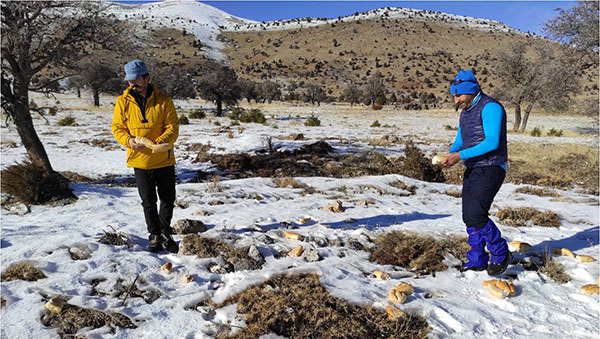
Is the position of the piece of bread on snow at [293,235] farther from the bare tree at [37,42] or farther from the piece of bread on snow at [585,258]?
the bare tree at [37,42]

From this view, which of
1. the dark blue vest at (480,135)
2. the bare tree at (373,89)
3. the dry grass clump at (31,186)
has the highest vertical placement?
the bare tree at (373,89)

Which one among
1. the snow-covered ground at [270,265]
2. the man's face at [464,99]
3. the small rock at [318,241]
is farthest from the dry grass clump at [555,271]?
the small rock at [318,241]

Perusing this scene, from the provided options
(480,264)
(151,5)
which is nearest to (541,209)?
(480,264)

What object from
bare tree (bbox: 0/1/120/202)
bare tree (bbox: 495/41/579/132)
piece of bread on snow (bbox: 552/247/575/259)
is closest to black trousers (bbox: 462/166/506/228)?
piece of bread on snow (bbox: 552/247/575/259)

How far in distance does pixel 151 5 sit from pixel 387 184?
156159mm

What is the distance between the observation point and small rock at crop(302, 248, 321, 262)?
369 centimetres

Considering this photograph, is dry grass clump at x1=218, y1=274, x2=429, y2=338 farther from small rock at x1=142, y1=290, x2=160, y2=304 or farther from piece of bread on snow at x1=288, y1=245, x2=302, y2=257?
piece of bread on snow at x1=288, y1=245, x2=302, y2=257

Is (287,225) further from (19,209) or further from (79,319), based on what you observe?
(19,209)

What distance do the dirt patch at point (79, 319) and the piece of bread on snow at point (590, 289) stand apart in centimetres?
413

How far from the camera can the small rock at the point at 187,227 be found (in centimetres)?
425

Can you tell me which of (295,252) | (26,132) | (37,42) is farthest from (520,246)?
(37,42)

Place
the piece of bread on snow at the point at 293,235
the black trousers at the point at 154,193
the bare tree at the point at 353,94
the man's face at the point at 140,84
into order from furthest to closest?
the bare tree at the point at 353,94 → the piece of bread on snow at the point at 293,235 → the black trousers at the point at 154,193 → the man's face at the point at 140,84

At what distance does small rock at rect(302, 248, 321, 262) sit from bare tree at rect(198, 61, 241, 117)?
2514 cm

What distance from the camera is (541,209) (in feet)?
20.0
